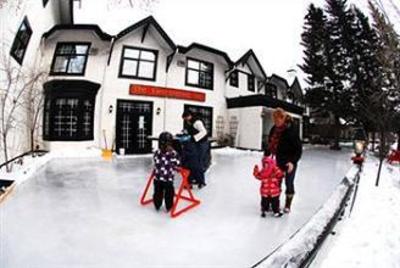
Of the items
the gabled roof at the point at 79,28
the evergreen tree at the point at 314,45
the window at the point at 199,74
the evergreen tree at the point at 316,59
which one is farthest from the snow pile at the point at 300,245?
the evergreen tree at the point at 314,45

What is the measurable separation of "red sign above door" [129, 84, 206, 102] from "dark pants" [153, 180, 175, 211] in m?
11.0

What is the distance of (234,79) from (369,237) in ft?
55.6

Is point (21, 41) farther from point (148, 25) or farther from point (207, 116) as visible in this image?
point (207, 116)

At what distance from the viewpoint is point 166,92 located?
1639 cm

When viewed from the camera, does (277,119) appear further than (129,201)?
No

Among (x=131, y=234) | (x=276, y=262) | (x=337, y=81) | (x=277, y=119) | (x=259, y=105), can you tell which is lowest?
(x=131, y=234)

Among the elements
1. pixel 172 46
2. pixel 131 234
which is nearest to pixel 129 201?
pixel 131 234

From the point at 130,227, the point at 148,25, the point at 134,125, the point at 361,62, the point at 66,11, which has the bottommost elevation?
the point at 130,227

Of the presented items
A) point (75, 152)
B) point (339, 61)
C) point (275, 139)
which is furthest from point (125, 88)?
point (339, 61)

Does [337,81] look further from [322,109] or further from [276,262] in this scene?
[276,262]

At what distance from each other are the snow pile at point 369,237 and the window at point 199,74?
12.3m

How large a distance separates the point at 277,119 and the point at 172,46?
12263 millimetres

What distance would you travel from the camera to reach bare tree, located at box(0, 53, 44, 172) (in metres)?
9.60

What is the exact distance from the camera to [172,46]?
16141 millimetres
